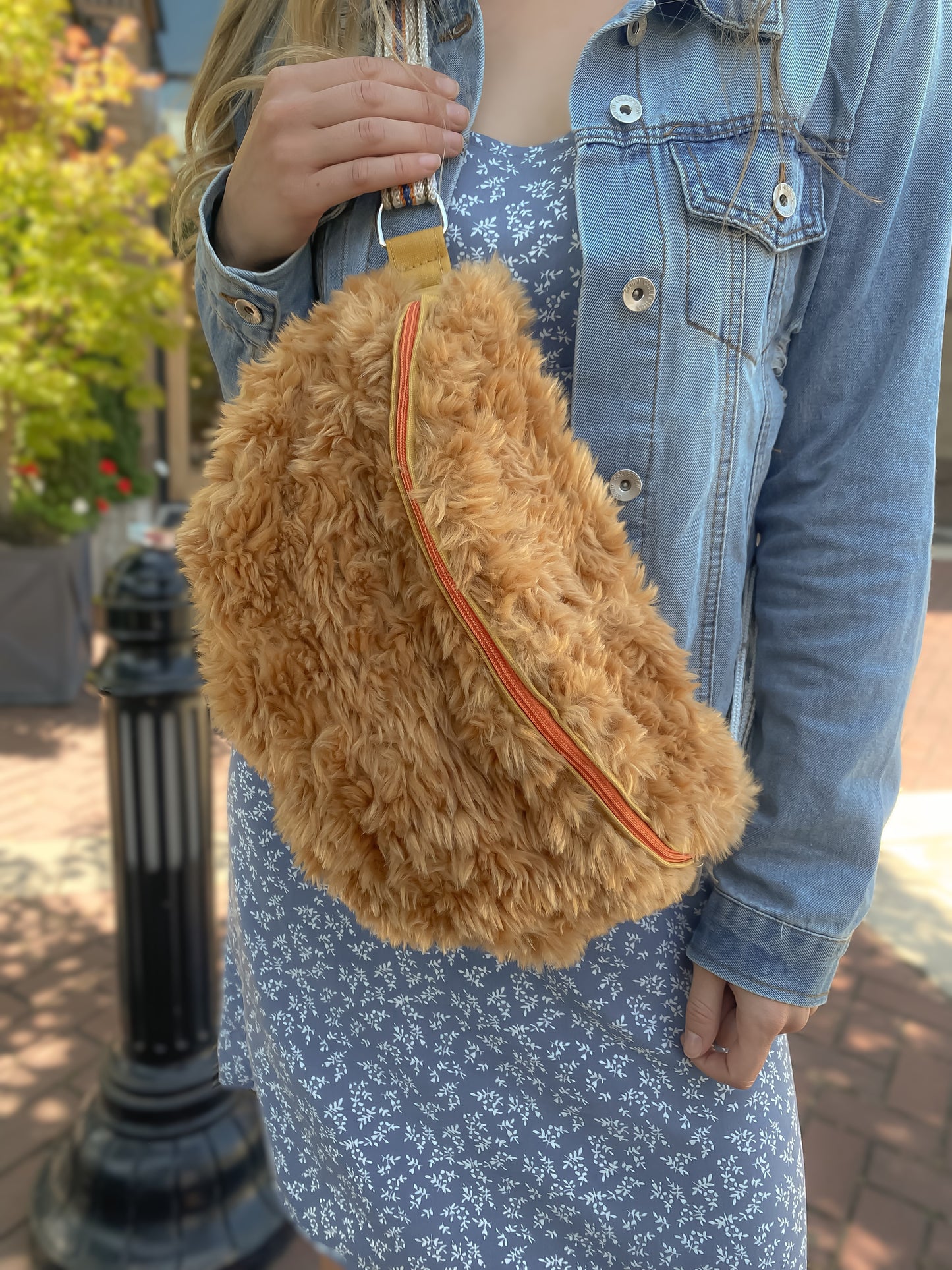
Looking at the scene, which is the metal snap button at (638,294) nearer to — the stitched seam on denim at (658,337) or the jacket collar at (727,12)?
the stitched seam on denim at (658,337)

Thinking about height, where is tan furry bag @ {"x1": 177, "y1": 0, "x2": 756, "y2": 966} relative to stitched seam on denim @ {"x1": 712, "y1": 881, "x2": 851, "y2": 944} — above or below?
above

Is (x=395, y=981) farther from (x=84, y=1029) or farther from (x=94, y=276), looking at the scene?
(x=94, y=276)

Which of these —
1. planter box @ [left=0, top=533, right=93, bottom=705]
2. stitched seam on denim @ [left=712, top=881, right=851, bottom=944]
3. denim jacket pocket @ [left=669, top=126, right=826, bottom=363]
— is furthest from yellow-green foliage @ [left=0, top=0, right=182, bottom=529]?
stitched seam on denim @ [left=712, top=881, right=851, bottom=944]

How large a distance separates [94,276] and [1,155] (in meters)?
0.78

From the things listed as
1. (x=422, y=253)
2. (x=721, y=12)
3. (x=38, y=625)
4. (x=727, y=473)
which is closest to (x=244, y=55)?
(x=422, y=253)

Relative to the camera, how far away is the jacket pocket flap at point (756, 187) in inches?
40.3

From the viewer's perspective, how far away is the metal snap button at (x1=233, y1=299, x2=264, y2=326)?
117 cm

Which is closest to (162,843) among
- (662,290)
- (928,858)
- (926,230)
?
(662,290)

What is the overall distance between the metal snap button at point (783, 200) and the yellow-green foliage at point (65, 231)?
18.8 ft

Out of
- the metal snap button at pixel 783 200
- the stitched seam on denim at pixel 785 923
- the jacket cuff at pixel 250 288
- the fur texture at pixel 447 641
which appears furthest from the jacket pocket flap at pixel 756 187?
the stitched seam on denim at pixel 785 923

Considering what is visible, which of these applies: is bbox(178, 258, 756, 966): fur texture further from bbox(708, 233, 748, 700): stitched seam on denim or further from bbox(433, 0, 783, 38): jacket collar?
bbox(433, 0, 783, 38): jacket collar

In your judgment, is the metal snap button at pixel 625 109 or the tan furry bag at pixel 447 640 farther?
the metal snap button at pixel 625 109

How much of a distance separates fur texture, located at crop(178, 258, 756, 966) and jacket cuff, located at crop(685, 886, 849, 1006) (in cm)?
15

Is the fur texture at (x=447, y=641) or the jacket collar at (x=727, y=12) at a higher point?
the jacket collar at (x=727, y=12)
